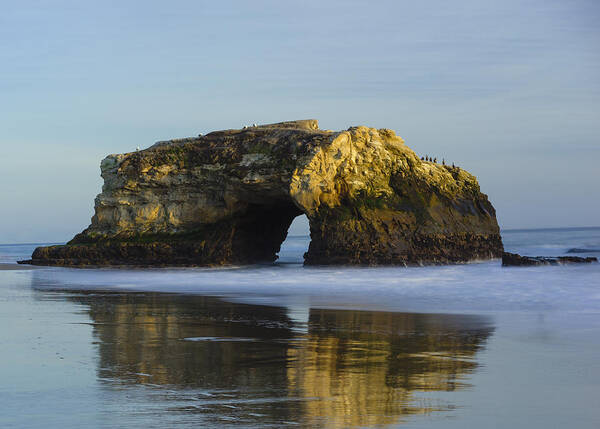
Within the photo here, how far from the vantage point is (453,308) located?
1246 centimetres

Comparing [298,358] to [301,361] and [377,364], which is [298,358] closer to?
[301,361]

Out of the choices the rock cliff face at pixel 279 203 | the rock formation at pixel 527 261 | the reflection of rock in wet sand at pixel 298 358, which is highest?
the rock cliff face at pixel 279 203

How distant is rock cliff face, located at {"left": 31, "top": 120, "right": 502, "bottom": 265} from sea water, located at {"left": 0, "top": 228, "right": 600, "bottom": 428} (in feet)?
42.5

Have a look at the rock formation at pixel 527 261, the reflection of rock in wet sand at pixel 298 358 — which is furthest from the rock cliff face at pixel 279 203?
the reflection of rock in wet sand at pixel 298 358

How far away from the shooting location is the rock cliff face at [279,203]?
27141 millimetres

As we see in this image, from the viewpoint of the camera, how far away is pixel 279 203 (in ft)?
100

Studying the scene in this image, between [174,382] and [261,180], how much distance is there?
22200mm

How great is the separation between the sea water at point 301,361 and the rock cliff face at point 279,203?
13.0 meters

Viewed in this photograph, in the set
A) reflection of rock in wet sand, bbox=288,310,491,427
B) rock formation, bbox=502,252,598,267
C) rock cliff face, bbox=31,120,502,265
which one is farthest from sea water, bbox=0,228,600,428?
rock cliff face, bbox=31,120,502,265

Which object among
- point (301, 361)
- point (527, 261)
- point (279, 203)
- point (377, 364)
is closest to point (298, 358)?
point (301, 361)

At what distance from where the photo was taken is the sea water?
470cm

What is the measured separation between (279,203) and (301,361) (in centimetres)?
2391

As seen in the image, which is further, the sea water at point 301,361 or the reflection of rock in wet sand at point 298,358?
the reflection of rock in wet sand at point 298,358

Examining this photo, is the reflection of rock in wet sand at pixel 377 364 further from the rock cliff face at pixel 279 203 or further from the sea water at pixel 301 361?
the rock cliff face at pixel 279 203
